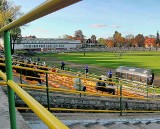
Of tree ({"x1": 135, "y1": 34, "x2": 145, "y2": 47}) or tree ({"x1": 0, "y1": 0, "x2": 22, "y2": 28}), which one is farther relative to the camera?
tree ({"x1": 135, "y1": 34, "x2": 145, "y2": 47})

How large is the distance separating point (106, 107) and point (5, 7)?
48.0 metres

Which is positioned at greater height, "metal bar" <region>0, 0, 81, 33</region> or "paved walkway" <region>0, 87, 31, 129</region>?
"metal bar" <region>0, 0, 81, 33</region>

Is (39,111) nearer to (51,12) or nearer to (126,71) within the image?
(51,12)

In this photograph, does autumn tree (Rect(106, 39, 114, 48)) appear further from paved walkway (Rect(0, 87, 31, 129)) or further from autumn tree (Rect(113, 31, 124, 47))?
paved walkway (Rect(0, 87, 31, 129))

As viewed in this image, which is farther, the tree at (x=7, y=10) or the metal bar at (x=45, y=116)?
the tree at (x=7, y=10)

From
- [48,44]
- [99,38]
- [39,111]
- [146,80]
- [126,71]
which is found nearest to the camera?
[39,111]

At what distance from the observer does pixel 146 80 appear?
88.5ft

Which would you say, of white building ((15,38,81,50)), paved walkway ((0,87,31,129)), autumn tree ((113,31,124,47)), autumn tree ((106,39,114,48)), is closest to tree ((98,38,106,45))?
autumn tree ((106,39,114,48))

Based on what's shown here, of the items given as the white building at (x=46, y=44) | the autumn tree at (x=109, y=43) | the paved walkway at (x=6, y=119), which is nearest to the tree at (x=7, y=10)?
the paved walkway at (x=6, y=119)

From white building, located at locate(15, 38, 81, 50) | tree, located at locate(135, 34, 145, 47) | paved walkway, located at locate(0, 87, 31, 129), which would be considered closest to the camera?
paved walkway, located at locate(0, 87, 31, 129)

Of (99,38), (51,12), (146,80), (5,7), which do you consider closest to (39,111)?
(51,12)

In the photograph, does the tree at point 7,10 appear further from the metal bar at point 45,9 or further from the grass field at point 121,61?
the metal bar at point 45,9

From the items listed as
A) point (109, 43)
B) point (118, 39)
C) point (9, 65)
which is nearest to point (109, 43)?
point (109, 43)

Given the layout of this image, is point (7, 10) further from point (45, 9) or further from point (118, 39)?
point (118, 39)
